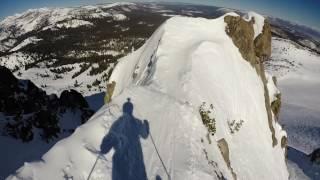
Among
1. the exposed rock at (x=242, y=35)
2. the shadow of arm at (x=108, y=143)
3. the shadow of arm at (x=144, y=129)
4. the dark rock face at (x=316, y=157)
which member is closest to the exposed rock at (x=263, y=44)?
the exposed rock at (x=242, y=35)

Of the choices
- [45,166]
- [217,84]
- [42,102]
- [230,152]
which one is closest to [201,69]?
[217,84]

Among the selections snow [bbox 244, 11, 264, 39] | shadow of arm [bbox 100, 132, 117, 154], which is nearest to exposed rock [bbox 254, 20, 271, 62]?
snow [bbox 244, 11, 264, 39]

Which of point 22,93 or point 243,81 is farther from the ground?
point 243,81

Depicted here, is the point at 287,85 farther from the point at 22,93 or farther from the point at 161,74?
the point at 161,74

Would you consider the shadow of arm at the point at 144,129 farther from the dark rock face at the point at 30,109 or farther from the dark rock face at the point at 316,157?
the dark rock face at the point at 316,157

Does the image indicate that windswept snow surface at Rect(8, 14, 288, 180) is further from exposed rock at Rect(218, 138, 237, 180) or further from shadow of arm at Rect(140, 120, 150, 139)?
exposed rock at Rect(218, 138, 237, 180)

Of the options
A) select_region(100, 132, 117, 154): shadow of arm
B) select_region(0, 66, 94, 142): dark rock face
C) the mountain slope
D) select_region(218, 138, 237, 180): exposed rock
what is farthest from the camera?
select_region(0, 66, 94, 142): dark rock face
